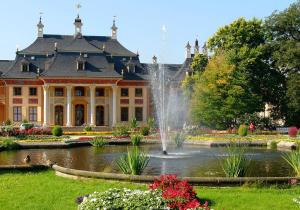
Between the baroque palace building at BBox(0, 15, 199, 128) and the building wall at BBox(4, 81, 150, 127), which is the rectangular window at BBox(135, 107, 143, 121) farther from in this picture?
the building wall at BBox(4, 81, 150, 127)

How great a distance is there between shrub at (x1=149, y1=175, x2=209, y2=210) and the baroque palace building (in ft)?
124

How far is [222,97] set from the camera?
3947cm

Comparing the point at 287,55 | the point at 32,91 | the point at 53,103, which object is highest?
the point at 287,55

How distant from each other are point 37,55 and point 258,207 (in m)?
43.8

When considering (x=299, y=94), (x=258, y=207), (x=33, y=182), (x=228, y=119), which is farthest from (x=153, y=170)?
(x=299, y=94)

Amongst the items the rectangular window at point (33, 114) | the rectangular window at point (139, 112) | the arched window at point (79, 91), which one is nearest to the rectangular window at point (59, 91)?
the arched window at point (79, 91)

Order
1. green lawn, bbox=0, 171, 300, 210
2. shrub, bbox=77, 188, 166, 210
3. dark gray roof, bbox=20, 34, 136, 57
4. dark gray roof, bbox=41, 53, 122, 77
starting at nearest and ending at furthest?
shrub, bbox=77, 188, 166, 210 < green lawn, bbox=0, 171, 300, 210 < dark gray roof, bbox=41, 53, 122, 77 < dark gray roof, bbox=20, 34, 136, 57

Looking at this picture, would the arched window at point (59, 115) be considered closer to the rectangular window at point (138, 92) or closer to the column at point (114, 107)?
the column at point (114, 107)

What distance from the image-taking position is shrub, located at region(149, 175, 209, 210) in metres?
8.05

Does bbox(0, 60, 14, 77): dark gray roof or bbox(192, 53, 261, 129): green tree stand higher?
bbox(0, 60, 14, 77): dark gray roof

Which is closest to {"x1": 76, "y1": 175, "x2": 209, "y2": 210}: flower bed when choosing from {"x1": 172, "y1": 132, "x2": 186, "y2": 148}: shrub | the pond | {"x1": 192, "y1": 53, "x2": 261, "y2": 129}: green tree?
the pond

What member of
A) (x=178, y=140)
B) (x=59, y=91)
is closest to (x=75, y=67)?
(x=59, y=91)

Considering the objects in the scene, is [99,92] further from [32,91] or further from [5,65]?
[5,65]

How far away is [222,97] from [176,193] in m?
31.5
